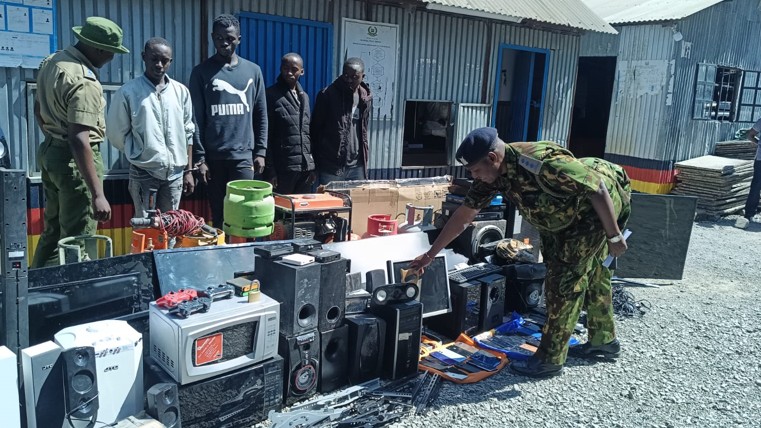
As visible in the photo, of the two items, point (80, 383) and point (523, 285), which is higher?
point (80, 383)

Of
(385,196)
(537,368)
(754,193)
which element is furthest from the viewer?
(754,193)

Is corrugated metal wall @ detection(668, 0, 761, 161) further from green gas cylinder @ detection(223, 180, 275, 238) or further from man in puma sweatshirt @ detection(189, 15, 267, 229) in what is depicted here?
green gas cylinder @ detection(223, 180, 275, 238)

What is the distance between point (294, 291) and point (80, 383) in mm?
1233

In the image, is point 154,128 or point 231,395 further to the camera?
point 154,128

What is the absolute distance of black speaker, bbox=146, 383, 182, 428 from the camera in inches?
117

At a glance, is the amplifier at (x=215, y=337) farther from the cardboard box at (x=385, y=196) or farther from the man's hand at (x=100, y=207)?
the cardboard box at (x=385, y=196)

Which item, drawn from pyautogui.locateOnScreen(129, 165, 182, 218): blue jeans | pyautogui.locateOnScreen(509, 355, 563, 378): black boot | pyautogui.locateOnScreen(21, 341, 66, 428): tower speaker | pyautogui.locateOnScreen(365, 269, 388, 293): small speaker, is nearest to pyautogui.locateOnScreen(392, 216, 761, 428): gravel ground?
pyautogui.locateOnScreen(509, 355, 563, 378): black boot

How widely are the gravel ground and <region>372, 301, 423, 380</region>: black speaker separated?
0.32 metres

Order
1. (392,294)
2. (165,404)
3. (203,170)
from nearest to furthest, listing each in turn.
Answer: (165,404) < (392,294) < (203,170)

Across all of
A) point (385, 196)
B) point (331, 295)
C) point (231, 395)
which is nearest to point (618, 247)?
point (331, 295)

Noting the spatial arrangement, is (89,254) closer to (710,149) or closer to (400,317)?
(400,317)

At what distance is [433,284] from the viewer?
4.90m

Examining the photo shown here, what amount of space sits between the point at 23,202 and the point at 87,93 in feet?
5.48

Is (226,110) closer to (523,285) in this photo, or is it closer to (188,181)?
(188,181)
